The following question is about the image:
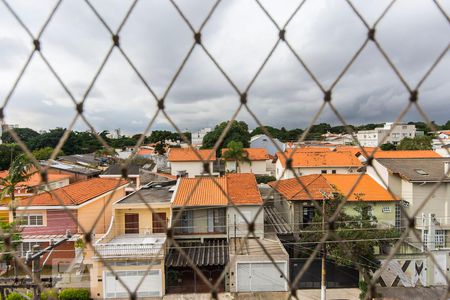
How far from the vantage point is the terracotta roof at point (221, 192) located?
634 centimetres

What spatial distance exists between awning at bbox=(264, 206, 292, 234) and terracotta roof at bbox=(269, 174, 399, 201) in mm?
671

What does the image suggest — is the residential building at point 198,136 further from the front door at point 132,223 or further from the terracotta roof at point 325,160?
the front door at point 132,223

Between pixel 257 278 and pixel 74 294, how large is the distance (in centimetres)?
306

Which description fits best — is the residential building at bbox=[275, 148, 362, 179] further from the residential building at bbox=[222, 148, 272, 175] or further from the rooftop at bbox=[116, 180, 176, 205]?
the rooftop at bbox=[116, 180, 176, 205]

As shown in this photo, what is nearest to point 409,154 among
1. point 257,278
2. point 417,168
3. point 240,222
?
point 417,168

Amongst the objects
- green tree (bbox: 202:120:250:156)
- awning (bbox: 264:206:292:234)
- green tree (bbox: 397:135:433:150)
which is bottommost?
awning (bbox: 264:206:292:234)

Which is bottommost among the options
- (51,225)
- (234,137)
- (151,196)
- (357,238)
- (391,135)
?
(357,238)

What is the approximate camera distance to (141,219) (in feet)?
20.3

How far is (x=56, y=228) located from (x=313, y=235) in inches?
197

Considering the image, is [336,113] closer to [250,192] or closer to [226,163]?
[250,192]

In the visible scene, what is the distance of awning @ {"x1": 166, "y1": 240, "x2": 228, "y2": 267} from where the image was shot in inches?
226

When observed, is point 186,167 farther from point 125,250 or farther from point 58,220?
point 125,250

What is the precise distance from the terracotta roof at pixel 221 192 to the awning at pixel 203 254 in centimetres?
82

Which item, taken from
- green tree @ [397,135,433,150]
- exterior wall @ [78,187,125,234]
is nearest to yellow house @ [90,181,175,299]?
exterior wall @ [78,187,125,234]
